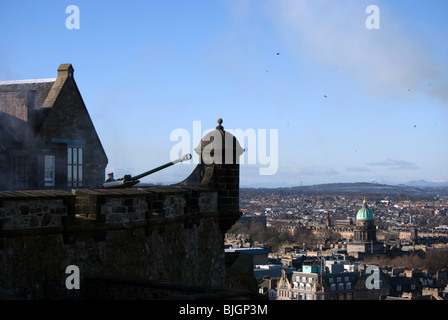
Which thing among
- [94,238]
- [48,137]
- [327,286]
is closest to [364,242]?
[327,286]

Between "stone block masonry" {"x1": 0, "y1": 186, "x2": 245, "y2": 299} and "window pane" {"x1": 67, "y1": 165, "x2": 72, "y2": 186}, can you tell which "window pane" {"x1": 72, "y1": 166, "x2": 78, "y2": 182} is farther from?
"stone block masonry" {"x1": 0, "y1": 186, "x2": 245, "y2": 299}

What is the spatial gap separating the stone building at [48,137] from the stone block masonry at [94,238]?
610 centimetres

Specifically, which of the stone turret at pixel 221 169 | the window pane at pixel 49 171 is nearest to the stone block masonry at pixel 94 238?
the stone turret at pixel 221 169

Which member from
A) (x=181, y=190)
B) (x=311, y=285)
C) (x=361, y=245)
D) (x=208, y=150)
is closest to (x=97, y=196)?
(x=181, y=190)

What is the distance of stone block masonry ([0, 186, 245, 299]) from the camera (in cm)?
903

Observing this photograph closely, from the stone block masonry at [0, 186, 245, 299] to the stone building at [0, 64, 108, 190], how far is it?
610 centimetres

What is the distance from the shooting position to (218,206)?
14.2 m

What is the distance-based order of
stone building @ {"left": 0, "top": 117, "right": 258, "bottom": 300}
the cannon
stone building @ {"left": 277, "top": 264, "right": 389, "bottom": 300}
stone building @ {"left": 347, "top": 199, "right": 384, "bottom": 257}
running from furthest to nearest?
1. stone building @ {"left": 347, "top": 199, "right": 384, "bottom": 257}
2. stone building @ {"left": 277, "top": 264, "right": 389, "bottom": 300}
3. the cannon
4. stone building @ {"left": 0, "top": 117, "right": 258, "bottom": 300}

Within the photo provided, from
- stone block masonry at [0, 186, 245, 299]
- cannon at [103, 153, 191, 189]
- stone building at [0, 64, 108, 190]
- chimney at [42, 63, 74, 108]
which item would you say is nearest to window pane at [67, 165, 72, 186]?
stone building at [0, 64, 108, 190]

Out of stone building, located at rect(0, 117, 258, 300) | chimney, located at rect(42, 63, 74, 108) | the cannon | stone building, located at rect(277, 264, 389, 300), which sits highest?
chimney, located at rect(42, 63, 74, 108)

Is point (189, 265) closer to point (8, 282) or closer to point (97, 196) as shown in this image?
point (97, 196)

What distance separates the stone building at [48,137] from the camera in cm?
1792

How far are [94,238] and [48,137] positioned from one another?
891 centimetres

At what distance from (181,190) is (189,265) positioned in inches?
46.1
